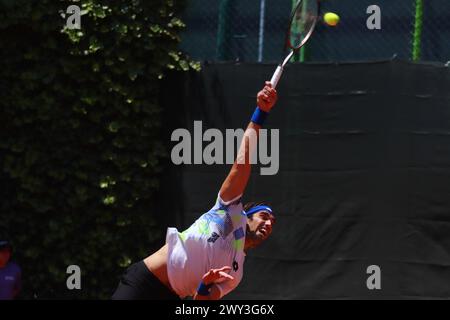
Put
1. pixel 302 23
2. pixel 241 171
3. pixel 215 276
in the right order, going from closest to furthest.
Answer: pixel 215 276, pixel 241 171, pixel 302 23

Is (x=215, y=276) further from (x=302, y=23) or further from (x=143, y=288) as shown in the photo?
(x=302, y=23)

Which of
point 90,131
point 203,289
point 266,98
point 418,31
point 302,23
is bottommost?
point 203,289

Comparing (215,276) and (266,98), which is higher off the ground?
(266,98)

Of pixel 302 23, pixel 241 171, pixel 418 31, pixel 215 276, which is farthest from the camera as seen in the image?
pixel 418 31

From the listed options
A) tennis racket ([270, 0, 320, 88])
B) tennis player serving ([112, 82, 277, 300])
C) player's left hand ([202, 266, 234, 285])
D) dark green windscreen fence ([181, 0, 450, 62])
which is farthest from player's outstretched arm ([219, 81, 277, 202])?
dark green windscreen fence ([181, 0, 450, 62])

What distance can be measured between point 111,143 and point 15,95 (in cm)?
87

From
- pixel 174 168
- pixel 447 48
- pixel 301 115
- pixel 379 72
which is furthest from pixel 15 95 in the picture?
pixel 447 48

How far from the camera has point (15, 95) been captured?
8477 mm

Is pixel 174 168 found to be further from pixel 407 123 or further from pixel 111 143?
pixel 407 123

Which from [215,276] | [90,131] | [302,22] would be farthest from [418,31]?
[215,276]

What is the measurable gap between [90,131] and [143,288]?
3320mm

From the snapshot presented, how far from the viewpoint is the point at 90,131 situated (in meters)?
8.46

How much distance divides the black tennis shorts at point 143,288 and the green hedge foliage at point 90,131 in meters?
3.02

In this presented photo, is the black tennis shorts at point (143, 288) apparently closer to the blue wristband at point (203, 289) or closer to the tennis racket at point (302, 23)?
the blue wristband at point (203, 289)
